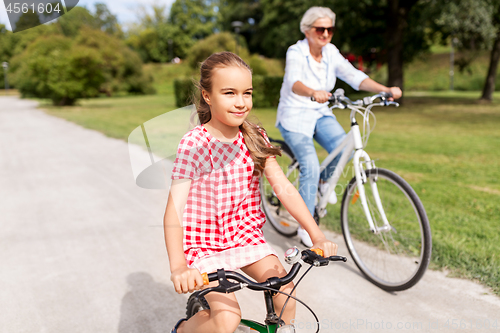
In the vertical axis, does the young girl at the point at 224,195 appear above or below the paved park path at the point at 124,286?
above

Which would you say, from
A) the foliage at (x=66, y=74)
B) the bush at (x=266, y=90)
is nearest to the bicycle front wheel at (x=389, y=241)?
the bush at (x=266, y=90)

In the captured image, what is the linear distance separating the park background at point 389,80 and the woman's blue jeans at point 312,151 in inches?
32.5

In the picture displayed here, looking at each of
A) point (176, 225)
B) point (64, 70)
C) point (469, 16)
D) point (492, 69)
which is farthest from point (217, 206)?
point (64, 70)

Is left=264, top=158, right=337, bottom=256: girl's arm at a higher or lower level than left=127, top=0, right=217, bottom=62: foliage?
lower

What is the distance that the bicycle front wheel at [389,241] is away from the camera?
110 inches

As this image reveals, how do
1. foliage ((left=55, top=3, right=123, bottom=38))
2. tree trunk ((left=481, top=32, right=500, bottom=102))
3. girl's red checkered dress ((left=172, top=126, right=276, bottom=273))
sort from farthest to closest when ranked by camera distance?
foliage ((left=55, top=3, right=123, bottom=38)) → tree trunk ((left=481, top=32, right=500, bottom=102)) → girl's red checkered dress ((left=172, top=126, right=276, bottom=273))

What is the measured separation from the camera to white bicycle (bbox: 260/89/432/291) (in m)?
2.84

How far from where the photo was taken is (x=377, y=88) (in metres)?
3.39

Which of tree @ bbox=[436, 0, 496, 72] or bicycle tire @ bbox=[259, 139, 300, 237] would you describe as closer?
bicycle tire @ bbox=[259, 139, 300, 237]

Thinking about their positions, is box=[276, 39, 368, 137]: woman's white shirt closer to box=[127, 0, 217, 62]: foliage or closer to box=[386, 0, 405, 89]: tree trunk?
A: box=[386, 0, 405, 89]: tree trunk

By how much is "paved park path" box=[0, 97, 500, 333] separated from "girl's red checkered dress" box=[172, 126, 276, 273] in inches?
38.4

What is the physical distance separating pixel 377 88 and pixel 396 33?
20.0 m

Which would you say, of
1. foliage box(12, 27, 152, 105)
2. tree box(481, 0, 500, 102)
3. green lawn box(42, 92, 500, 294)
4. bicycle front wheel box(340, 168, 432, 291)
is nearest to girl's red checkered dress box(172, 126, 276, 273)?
green lawn box(42, 92, 500, 294)

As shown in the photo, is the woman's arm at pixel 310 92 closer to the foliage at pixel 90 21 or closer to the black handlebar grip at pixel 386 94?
the black handlebar grip at pixel 386 94
